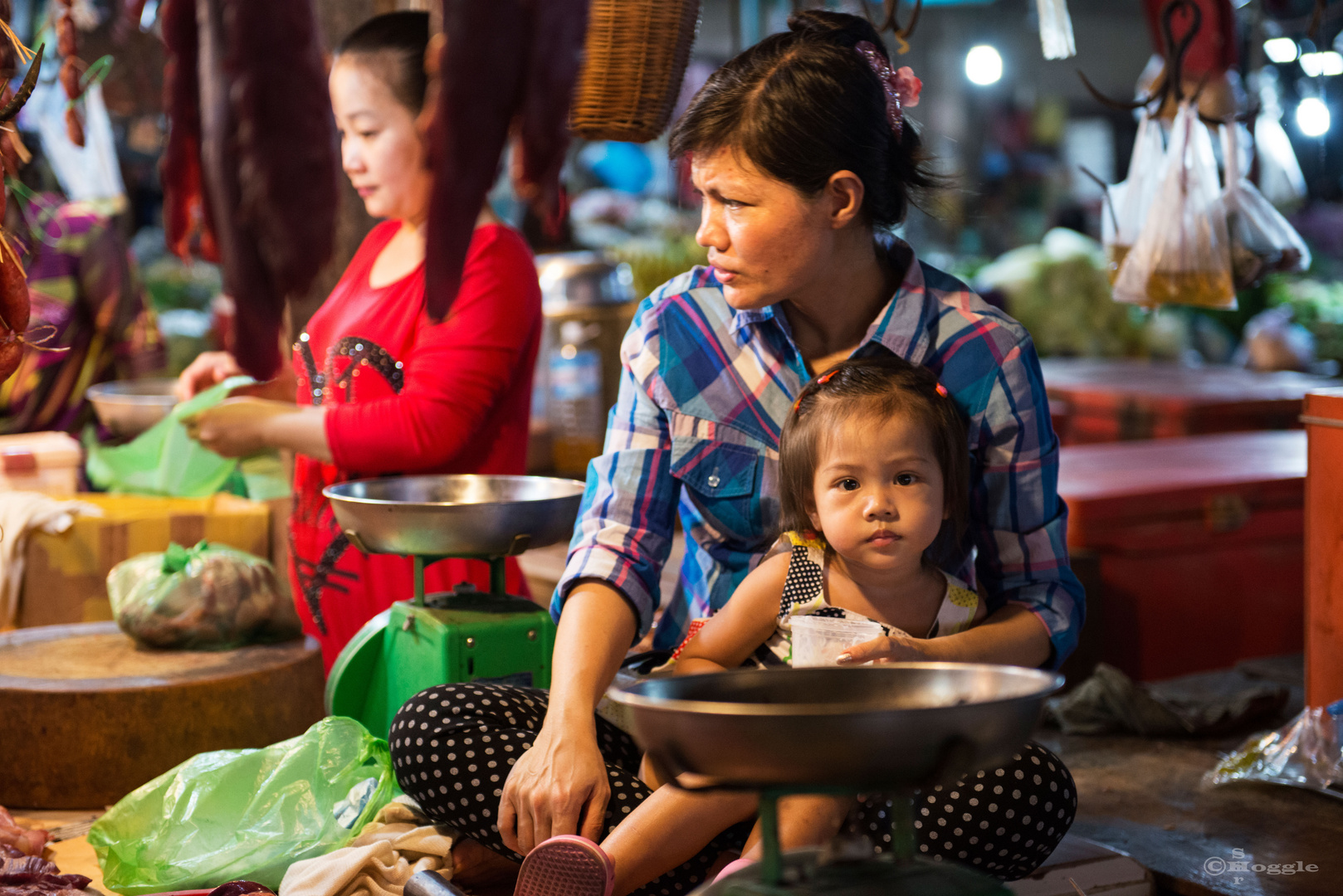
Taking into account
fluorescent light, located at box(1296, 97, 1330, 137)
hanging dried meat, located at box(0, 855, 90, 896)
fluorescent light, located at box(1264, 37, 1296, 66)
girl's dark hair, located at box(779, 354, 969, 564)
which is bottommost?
hanging dried meat, located at box(0, 855, 90, 896)

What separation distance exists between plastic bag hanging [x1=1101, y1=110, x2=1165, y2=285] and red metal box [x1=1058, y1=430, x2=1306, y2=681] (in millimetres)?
588

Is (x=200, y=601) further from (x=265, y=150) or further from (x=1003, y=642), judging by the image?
(x=265, y=150)

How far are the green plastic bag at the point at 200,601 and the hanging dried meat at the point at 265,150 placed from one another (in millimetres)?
1615

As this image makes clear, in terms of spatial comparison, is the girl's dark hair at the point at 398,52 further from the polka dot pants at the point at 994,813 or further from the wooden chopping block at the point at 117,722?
the polka dot pants at the point at 994,813

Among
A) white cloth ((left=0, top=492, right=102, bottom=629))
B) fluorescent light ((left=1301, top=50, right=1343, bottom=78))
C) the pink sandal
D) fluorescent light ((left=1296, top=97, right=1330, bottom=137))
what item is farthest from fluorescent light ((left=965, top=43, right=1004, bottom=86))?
the pink sandal

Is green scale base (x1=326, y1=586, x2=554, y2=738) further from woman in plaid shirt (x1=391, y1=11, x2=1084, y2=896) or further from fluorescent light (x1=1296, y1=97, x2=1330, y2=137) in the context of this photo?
fluorescent light (x1=1296, y1=97, x2=1330, y2=137)

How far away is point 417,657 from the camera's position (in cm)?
213

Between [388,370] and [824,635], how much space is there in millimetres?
1083

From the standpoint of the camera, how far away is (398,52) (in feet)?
7.38

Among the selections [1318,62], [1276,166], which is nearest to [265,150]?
[1318,62]

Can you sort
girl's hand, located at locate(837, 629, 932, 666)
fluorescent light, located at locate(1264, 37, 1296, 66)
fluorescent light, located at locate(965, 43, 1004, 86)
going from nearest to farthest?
girl's hand, located at locate(837, 629, 932, 666) → fluorescent light, located at locate(1264, 37, 1296, 66) → fluorescent light, located at locate(965, 43, 1004, 86)

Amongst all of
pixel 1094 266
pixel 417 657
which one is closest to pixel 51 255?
pixel 417 657

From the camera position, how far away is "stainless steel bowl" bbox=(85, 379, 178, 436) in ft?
10.7

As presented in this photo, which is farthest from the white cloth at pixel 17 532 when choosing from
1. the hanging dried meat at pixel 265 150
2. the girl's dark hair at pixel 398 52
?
the hanging dried meat at pixel 265 150
